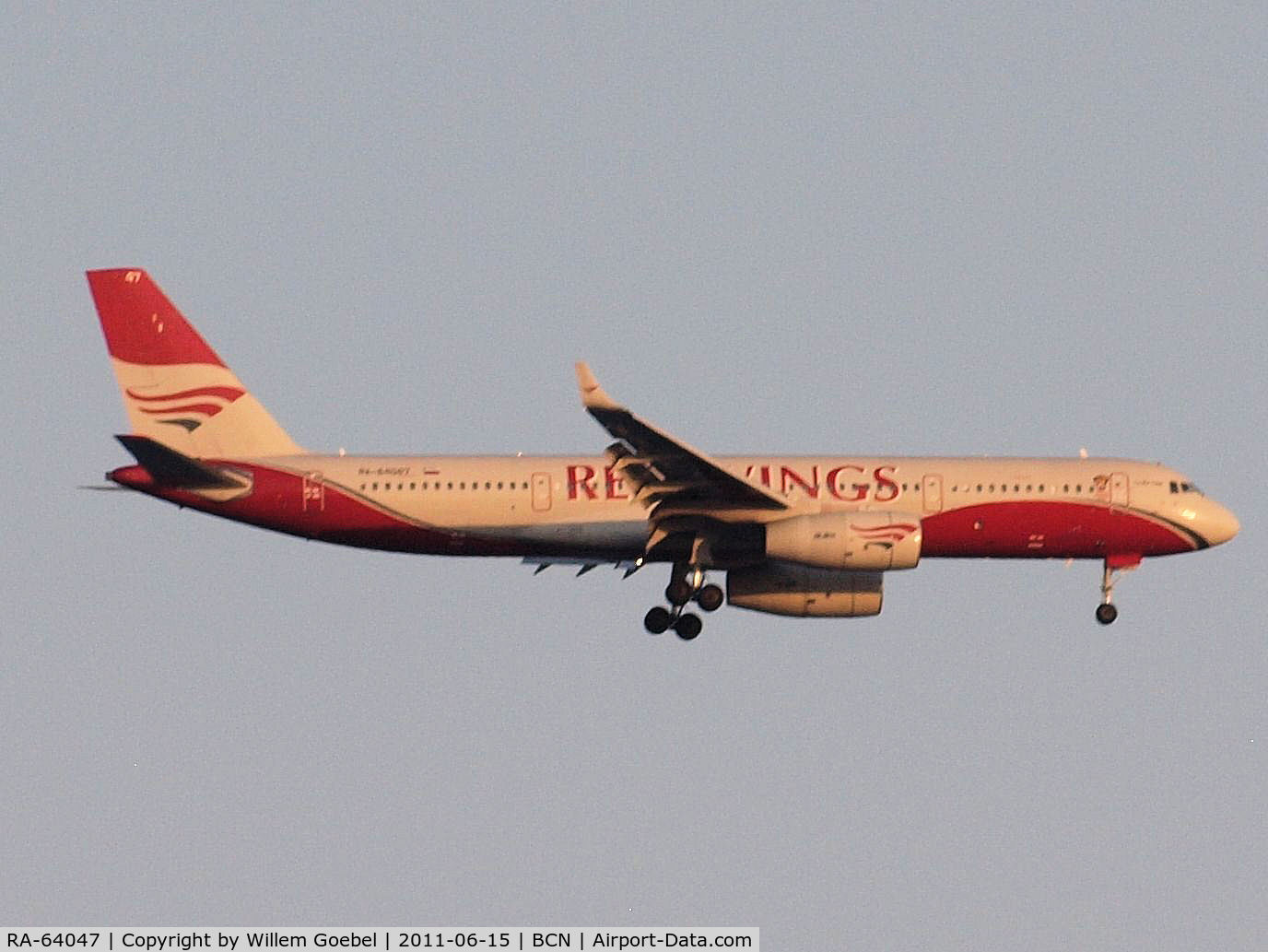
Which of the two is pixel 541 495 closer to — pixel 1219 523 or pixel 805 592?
pixel 805 592

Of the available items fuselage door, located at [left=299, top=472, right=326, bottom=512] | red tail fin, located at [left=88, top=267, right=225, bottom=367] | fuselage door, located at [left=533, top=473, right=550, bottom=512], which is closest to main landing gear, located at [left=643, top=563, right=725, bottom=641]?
fuselage door, located at [left=533, top=473, right=550, bottom=512]

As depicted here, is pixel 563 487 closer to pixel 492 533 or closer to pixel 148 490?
pixel 492 533

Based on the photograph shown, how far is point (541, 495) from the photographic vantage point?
49.2 m

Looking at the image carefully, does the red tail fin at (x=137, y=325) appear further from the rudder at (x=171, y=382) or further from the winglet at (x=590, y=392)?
the winglet at (x=590, y=392)

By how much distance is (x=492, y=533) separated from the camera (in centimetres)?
4916

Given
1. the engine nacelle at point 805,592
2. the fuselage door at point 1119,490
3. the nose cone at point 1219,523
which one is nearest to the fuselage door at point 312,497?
the engine nacelle at point 805,592

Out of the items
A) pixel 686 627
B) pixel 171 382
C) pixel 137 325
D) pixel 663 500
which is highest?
pixel 137 325

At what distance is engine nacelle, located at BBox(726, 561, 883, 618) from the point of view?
50344mm

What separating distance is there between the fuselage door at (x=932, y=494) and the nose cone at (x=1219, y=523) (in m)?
6.12

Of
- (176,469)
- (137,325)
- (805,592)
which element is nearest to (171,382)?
(137,325)

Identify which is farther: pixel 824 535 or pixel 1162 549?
pixel 1162 549

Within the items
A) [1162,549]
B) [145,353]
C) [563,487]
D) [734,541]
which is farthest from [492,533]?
[1162,549]

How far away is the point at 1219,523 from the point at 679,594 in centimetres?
1217

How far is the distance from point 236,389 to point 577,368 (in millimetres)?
10038
